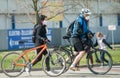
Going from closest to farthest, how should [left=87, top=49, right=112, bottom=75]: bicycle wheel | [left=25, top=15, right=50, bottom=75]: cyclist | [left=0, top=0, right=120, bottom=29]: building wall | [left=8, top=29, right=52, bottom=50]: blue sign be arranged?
[left=87, top=49, right=112, bottom=75]: bicycle wheel
[left=25, top=15, right=50, bottom=75]: cyclist
[left=8, top=29, right=52, bottom=50]: blue sign
[left=0, top=0, right=120, bottom=29]: building wall

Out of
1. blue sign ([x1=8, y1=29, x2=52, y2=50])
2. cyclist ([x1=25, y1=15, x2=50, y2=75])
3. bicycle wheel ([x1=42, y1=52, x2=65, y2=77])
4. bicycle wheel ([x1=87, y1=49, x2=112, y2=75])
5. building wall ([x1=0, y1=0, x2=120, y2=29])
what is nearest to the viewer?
bicycle wheel ([x1=42, y1=52, x2=65, y2=77])

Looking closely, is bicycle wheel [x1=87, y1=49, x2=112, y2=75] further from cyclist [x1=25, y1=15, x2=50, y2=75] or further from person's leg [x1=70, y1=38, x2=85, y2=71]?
cyclist [x1=25, y1=15, x2=50, y2=75]

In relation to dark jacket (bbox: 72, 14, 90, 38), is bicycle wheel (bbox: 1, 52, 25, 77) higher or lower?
lower

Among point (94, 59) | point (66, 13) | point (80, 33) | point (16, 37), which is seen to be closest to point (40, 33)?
point (80, 33)

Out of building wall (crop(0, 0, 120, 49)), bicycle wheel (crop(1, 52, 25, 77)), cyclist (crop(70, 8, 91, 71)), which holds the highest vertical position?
building wall (crop(0, 0, 120, 49))

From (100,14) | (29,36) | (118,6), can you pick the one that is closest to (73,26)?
(29,36)

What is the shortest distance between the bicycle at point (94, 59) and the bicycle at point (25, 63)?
0.23m

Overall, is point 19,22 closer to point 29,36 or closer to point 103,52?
point 29,36

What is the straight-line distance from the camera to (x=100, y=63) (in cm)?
Result: 1338

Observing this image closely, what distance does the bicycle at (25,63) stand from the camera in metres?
13.0

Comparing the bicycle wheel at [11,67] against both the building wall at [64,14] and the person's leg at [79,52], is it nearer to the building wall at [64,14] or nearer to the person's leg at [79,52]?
the person's leg at [79,52]

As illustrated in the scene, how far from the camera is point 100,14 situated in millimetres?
54344

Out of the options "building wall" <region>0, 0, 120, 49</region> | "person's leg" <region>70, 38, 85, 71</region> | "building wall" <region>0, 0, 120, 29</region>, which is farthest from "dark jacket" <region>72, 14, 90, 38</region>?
"building wall" <region>0, 0, 120, 29</region>

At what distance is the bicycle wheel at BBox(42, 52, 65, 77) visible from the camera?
1292cm
